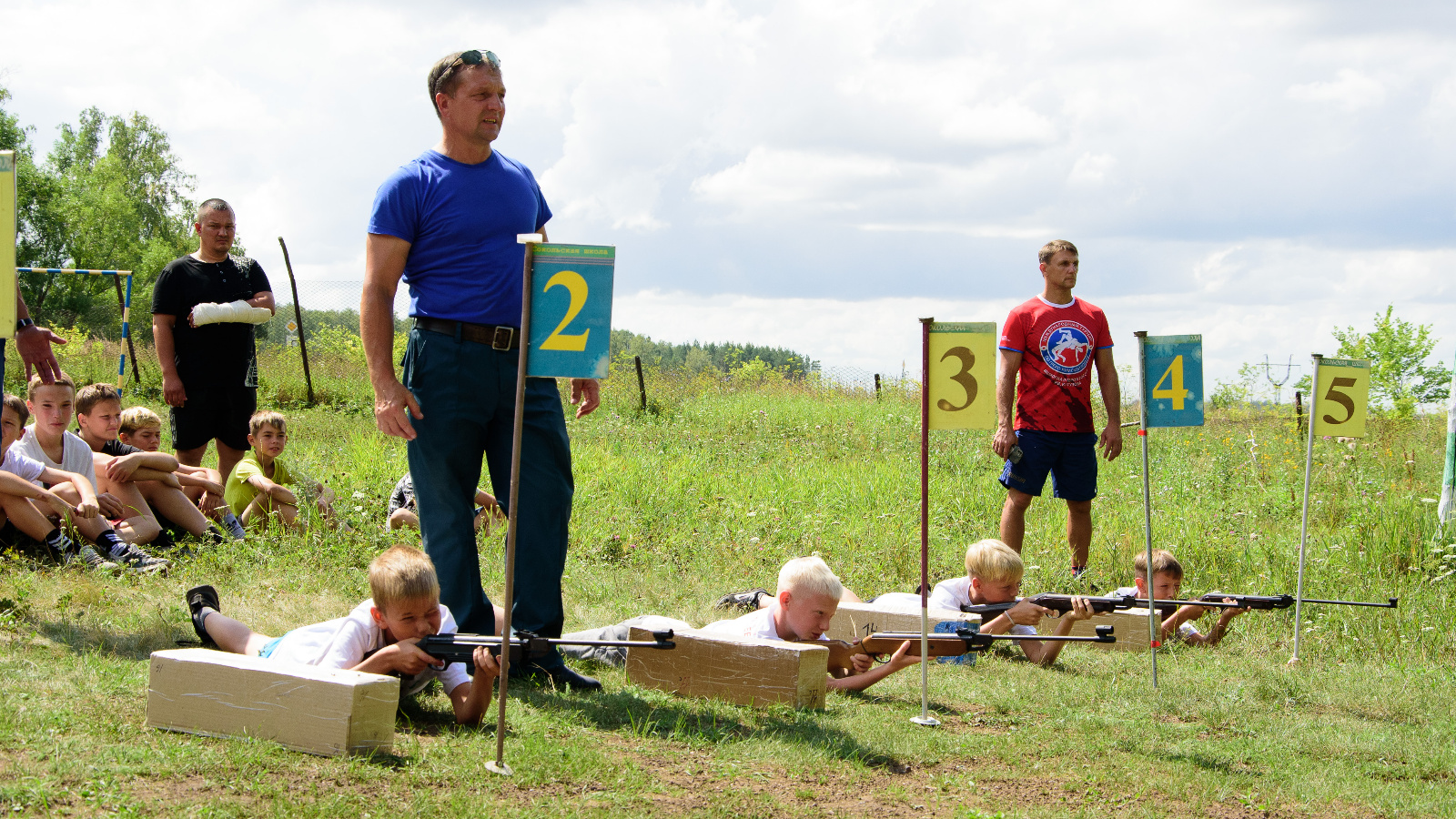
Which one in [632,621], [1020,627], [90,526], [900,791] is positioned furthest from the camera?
[90,526]

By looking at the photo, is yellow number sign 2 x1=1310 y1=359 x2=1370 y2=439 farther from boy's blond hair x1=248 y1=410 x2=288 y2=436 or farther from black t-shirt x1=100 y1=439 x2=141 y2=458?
black t-shirt x1=100 y1=439 x2=141 y2=458

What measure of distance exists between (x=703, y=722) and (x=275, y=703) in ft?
4.91

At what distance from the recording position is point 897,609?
17.9 ft

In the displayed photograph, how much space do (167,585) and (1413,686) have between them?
634cm

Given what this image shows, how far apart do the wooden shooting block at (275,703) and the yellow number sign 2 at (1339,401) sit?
205 inches

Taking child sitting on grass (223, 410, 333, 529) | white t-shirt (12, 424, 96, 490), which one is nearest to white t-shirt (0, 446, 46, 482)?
white t-shirt (12, 424, 96, 490)

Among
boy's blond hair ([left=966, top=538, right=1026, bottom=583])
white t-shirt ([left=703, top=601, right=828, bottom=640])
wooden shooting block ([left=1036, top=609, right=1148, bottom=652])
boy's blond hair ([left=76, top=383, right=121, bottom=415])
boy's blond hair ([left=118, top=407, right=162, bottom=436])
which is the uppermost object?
boy's blond hair ([left=76, top=383, right=121, bottom=415])

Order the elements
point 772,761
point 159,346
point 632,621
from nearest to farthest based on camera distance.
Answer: point 772,761
point 632,621
point 159,346

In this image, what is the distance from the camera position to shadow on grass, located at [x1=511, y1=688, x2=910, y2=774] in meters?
3.83

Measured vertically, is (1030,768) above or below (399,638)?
below

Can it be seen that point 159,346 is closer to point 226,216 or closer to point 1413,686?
point 226,216

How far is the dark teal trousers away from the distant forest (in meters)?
8.94

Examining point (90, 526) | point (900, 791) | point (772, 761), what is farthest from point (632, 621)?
point (90, 526)

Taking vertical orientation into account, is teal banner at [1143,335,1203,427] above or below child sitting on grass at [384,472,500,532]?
above
